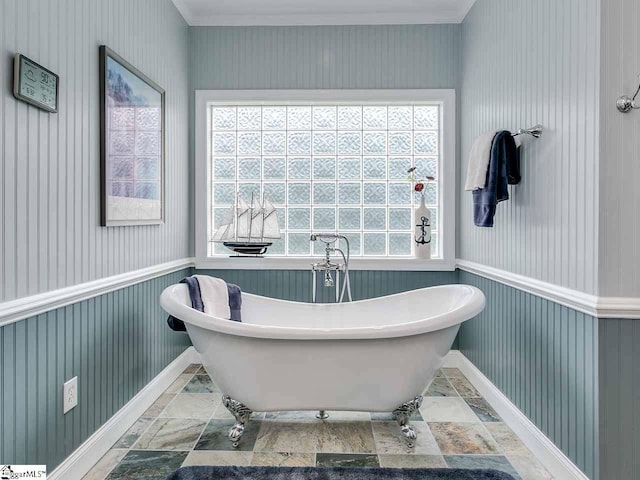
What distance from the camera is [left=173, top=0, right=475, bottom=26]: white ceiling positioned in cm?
306

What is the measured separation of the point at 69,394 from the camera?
1.78m

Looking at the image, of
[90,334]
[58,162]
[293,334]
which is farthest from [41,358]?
[293,334]

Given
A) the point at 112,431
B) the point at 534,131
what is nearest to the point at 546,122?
the point at 534,131

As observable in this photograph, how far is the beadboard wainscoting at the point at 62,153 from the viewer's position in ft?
4.79

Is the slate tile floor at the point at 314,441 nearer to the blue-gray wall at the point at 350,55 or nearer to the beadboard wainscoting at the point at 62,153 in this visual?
the beadboard wainscoting at the point at 62,153

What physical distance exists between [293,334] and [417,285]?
62.0 inches

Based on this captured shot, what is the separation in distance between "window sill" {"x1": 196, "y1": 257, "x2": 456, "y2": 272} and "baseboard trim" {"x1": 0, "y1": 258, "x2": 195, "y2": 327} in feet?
2.14

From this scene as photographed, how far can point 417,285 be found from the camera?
3264mm

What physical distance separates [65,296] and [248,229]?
1.56m

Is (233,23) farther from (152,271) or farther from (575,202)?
(575,202)

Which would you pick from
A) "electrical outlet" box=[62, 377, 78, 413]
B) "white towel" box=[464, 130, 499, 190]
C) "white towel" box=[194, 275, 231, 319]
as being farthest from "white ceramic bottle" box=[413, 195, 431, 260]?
"electrical outlet" box=[62, 377, 78, 413]

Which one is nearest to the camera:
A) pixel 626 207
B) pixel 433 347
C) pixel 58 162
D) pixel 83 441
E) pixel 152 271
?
pixel 626 207

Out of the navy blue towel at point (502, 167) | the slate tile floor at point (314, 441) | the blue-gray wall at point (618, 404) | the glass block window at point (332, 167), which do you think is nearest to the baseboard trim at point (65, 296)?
the slate tile floor at point (314, 441)

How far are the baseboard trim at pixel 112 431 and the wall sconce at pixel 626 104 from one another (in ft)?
8.43
